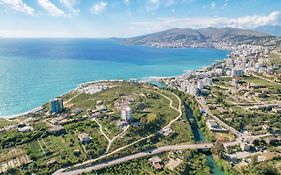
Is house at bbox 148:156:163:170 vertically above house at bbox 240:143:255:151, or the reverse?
house at bbox 148:156:163:170

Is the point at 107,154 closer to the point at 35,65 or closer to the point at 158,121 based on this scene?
the point at 158,121

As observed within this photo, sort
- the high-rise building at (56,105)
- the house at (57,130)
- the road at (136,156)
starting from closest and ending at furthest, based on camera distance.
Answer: the road at (136,156) < the house at (57,130) < the high-rise building at (56,105)

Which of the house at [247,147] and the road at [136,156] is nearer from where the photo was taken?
the road at [136,156]

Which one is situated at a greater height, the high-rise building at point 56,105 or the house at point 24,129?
the high-rise building at point 56,105

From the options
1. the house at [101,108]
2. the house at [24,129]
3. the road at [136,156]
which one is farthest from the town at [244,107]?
the house at [24,129]

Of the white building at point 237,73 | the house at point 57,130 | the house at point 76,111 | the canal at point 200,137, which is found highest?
the house at point 57,130

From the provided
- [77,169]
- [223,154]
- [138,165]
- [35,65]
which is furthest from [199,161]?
[35,65]

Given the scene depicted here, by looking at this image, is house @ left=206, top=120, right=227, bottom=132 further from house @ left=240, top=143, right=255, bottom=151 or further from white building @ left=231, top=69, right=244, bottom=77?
white building @ left=231, top=69, right=244, bottom=77

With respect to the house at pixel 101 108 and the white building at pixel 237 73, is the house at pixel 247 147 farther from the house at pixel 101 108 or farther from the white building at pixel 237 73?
the white building at pixel 237 73

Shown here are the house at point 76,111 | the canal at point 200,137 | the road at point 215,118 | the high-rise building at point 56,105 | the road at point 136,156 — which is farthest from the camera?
the house at point 76,111

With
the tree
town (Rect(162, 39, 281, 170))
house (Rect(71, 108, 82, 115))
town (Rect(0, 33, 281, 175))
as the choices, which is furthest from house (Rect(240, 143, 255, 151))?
house (Rect(71, 108, 82, 115))

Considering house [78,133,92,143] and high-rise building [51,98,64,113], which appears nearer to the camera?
house [78,133,92,143]

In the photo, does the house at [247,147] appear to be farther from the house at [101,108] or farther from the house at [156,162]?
the house at [101,108]
